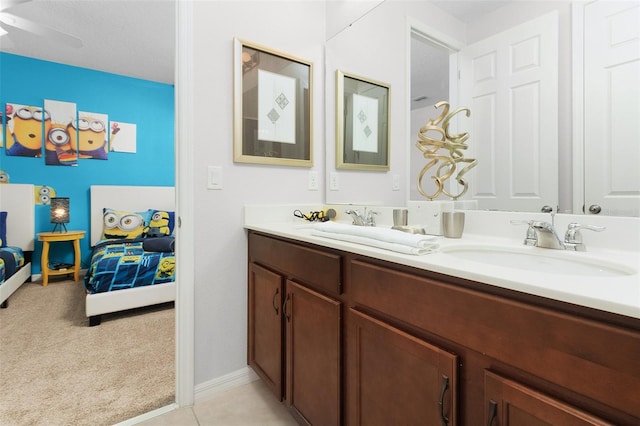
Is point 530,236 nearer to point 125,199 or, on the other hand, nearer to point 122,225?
point 122,225

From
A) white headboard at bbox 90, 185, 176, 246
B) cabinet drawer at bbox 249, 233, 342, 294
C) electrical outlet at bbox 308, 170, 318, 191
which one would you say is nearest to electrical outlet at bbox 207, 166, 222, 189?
cabinet drawer at bbox 249, 233, 342, 294

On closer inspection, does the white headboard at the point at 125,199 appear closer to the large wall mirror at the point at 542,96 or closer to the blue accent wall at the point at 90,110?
the blue accent wall at the point at 90,110

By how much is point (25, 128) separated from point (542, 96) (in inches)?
196

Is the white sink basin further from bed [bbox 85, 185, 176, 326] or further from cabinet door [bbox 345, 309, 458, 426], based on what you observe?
bed [bbox 85, 185, 176, 326]

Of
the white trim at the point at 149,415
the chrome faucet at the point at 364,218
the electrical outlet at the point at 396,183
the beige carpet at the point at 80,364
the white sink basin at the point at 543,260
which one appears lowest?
the white trim at the point at 149,415

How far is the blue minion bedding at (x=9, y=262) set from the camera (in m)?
2.85

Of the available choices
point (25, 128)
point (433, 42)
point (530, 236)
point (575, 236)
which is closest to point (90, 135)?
point (25, 128)

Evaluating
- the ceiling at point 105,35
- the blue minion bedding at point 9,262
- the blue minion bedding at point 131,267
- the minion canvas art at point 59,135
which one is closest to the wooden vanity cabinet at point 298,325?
the blue minion bedding at point 131,267

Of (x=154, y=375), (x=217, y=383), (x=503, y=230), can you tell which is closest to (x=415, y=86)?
(x=503, y=230)

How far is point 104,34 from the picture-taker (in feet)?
10.2

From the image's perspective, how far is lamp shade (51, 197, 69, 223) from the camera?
3.67 metres

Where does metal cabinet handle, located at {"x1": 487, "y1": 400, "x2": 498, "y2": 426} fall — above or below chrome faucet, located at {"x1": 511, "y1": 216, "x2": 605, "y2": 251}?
below

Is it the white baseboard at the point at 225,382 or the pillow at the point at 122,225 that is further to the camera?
the pillow at the point at 122,225

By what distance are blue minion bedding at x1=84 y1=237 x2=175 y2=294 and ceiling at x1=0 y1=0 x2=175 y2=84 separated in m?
1.80
